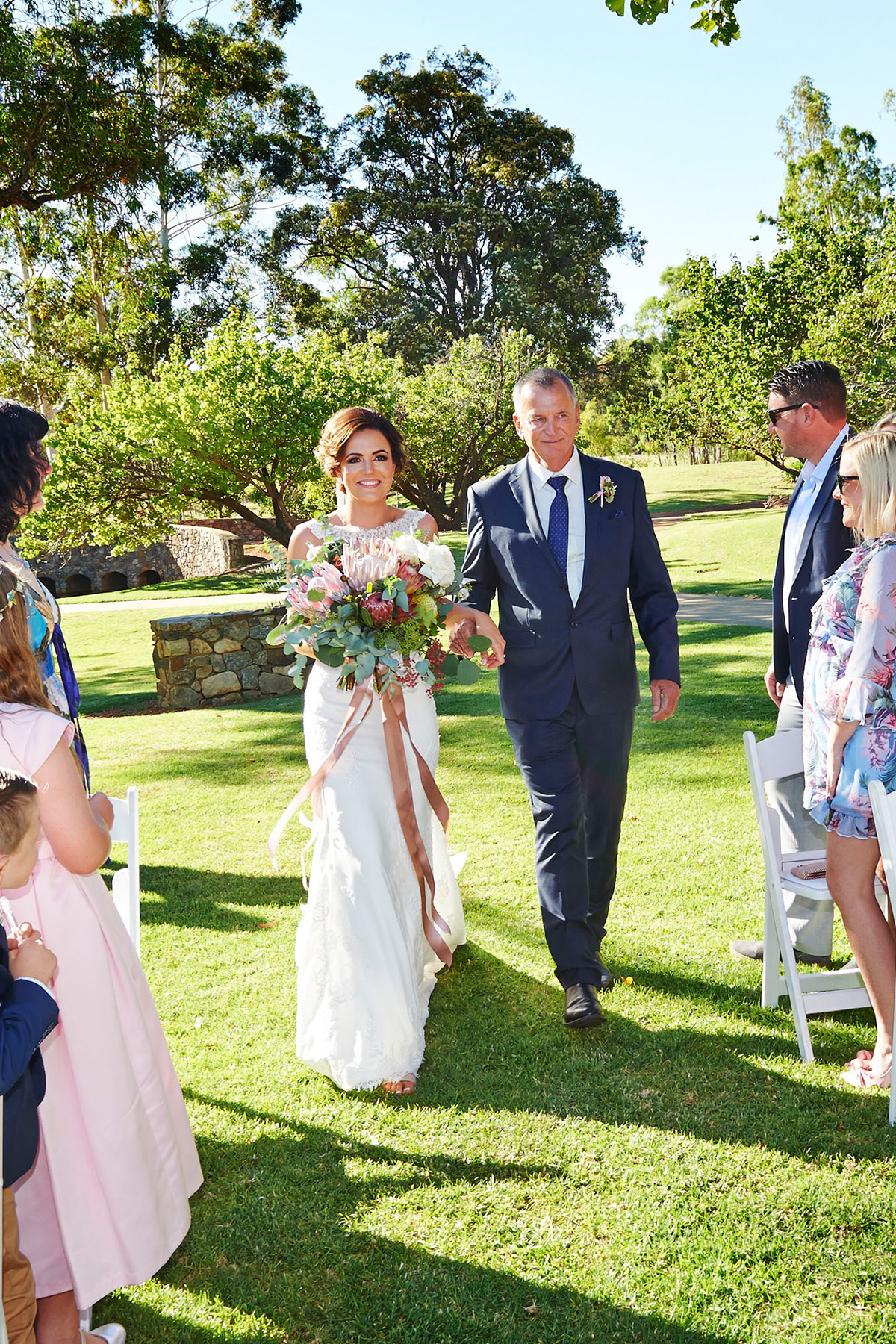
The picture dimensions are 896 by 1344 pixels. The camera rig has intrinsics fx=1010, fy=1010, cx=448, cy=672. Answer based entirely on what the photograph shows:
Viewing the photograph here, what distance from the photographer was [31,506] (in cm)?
307

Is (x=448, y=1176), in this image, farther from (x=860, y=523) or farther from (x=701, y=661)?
(x=701, y=661)

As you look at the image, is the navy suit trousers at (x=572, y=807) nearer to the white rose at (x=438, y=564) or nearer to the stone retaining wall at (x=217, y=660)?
the white rose at (x=438, y=564)

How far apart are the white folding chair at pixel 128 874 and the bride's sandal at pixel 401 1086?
44.1 inches

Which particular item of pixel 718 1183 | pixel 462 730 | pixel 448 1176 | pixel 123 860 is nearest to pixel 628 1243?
pixel 718 1183

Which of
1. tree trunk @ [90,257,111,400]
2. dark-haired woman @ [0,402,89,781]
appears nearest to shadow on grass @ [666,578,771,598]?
dark-haired woman @ [0,402,89,781]

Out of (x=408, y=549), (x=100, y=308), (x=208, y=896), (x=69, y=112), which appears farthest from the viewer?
(x=100, y=308)

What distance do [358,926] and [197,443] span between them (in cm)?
1319

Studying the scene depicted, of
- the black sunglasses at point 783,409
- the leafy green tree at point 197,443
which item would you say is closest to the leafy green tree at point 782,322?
the leafy green tree at point 197,443

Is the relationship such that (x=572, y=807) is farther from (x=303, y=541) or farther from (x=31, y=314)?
(x=31, y=314)

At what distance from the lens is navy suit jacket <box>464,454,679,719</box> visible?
4402 mm

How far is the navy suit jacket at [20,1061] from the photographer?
2.11m

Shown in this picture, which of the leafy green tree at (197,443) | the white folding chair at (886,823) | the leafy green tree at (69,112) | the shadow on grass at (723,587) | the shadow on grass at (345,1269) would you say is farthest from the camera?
the shadow on grass at (723,587)

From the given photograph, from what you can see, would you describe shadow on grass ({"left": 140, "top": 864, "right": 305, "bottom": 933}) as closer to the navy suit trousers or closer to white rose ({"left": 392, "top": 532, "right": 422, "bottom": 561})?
the navy suit trousers

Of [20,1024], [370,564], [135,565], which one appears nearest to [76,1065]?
[20,1024]
